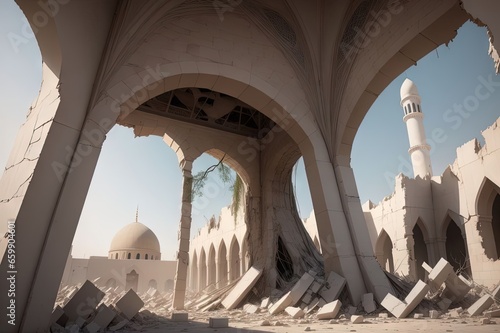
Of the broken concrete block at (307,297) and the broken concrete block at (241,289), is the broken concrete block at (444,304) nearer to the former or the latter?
the broken concrete block at (307,297)

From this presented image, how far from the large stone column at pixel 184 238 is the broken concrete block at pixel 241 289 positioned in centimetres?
120

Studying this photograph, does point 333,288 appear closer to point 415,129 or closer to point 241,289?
point 241,289

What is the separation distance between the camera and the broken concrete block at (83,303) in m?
4.72

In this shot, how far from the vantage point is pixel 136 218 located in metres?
34.9

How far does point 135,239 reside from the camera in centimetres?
3198

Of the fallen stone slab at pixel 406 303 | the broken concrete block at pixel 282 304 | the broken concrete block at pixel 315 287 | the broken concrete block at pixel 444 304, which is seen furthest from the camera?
the broken concrete block at pixel 315 287

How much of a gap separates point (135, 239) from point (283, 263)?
25899mm

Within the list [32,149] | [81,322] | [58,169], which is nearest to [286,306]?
[81,322]

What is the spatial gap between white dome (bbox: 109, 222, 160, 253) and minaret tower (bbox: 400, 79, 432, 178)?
79.2ft

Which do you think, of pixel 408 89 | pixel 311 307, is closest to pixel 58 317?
pixel 311 307

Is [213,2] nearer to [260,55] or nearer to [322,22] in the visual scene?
[260,55]

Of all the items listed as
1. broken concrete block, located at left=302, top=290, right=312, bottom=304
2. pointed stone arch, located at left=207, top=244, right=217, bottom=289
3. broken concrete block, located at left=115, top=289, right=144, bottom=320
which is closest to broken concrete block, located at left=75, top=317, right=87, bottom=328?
broken concrete block, located at left=115, top=289, right=144, bottom=320

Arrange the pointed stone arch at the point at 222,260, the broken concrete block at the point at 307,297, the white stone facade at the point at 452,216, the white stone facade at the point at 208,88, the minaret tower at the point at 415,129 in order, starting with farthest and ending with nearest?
the pointed stone arch at the point at 222,260 < the minaret tower at the point at 415,129 < the white stone facade at the point at 452,216 < the broken concrete block at the point at 307,297 < the white stone facade at the point at 208,88

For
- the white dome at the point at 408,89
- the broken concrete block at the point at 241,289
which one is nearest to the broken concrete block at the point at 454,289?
the broken concrete block at the point at 241,289
